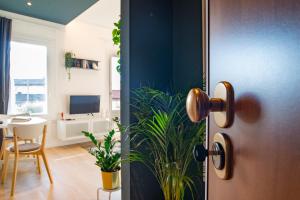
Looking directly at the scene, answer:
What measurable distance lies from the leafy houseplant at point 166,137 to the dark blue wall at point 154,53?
117 millimetres

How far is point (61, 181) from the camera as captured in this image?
264 centimetres

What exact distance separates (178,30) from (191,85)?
1.63 ft

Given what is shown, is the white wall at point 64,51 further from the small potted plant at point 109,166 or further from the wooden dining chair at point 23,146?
the small potted plant at point 109,166

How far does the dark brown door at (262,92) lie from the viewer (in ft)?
0.98

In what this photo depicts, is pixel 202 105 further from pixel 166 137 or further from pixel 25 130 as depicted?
pixel 25 130

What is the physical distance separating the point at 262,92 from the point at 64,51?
4.76 meters

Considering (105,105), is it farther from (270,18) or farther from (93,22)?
(270,18)

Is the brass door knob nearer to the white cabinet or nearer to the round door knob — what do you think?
the round door knob

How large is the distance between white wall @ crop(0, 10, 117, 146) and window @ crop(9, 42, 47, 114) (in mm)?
145

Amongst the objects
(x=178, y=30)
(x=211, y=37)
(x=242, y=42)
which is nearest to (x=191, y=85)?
(x=178, y=30)

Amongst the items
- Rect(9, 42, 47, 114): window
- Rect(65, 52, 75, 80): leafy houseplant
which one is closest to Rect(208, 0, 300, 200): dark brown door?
Rect(65, 52, 75, 80): leafy houseplant

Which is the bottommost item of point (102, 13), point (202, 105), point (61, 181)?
point (61, 181)

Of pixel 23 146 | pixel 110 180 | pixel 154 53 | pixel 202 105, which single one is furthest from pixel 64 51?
pixel 202 105

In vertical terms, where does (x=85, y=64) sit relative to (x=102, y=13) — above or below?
below
